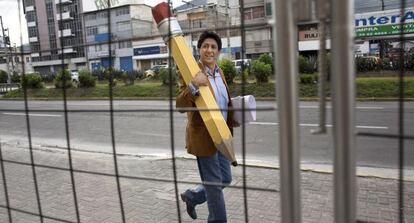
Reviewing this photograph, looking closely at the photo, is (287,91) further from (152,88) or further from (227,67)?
(152,88)

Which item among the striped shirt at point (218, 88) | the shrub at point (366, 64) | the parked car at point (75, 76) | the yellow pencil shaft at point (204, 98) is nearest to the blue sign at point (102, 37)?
the yellow pencil shaft at point (204, 98)

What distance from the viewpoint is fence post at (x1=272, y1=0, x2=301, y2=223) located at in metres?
1.13

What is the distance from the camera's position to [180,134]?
898 cm

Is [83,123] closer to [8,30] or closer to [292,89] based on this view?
[8,30]

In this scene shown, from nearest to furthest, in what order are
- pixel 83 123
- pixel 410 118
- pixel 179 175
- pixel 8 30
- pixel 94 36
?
pixel 94 36, pixel 8 30, pixel 179 175, pixel 410 118, pixel 83 123

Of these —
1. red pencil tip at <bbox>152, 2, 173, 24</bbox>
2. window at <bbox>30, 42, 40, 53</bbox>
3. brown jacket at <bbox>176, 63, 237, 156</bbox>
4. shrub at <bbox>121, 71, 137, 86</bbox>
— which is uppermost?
red pencil tip at <bbox>152, 2, 173, 24</bbox>

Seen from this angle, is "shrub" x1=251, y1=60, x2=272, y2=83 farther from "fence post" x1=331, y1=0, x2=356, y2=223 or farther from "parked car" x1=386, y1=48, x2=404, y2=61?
"fence post" x1=331, y1=0, x2=356, y2=223

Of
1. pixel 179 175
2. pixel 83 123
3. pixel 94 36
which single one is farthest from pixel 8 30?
pixel 83 123

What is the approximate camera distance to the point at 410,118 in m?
9.72

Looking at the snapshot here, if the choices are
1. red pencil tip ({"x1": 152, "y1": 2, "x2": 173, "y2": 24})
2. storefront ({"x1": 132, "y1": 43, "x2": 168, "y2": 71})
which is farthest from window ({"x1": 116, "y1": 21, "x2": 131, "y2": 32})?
storefront ({"x1": 132, "y1": 43, "x2": 168, "y2": 71})

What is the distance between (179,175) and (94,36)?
309 cm

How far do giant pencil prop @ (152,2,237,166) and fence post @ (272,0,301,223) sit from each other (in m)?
0.97

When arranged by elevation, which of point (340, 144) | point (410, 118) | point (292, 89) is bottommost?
point (410, 118)

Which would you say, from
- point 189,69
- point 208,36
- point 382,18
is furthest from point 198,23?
point 382,18
